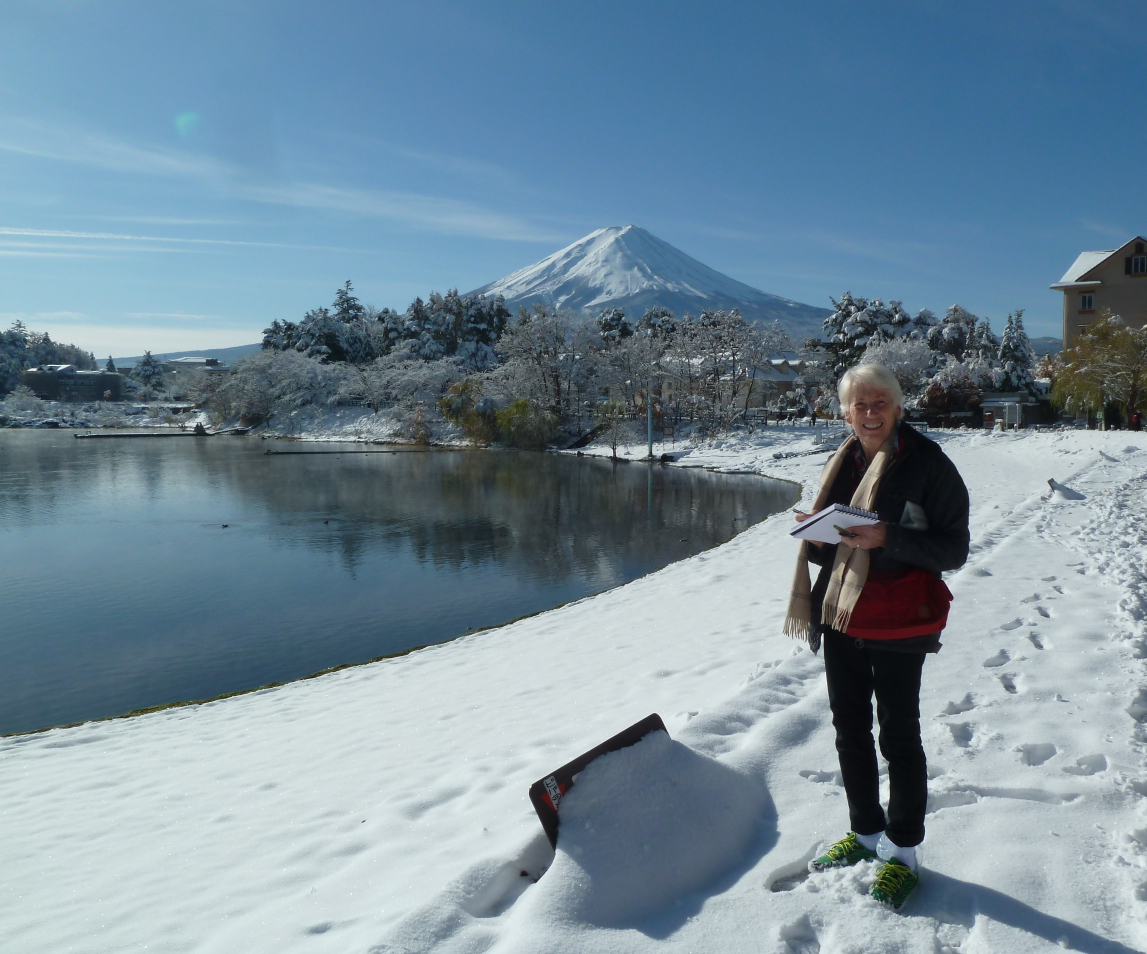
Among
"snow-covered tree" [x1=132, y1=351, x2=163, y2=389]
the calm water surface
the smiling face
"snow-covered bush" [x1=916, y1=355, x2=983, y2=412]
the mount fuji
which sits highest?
the mount fuji

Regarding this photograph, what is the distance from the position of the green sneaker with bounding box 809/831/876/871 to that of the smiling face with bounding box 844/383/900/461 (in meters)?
1.36

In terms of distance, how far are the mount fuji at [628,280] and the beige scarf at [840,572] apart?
148 meters

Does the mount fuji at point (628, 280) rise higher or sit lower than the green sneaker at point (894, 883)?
higher

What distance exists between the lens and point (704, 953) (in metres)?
2.14

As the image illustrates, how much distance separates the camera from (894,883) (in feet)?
7.52

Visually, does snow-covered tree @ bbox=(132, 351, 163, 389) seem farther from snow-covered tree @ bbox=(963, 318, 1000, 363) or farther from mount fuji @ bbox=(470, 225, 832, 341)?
snow-covered tree @ bbox=(963, 318, 1000, 363)

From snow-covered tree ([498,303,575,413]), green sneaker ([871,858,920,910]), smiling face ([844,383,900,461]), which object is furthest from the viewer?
snow-covered tree ([498,303,575,413])

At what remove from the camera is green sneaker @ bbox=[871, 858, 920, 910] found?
7.46 ft

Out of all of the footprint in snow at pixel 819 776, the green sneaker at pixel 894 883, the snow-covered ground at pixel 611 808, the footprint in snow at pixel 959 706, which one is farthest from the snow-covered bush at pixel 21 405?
the green sneaker at pixel 894 883

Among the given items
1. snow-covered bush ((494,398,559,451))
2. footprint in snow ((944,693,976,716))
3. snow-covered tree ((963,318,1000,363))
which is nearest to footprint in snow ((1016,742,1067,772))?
footprint in snow ((944,693,976,716))

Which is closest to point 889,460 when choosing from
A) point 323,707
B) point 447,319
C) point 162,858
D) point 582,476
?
point 162,858

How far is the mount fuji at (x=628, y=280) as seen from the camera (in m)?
160

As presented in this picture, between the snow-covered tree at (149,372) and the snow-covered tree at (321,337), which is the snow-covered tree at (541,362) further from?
the snow-covered tree at (149,372)

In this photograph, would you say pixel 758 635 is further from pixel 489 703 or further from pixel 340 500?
pixel 340 500
